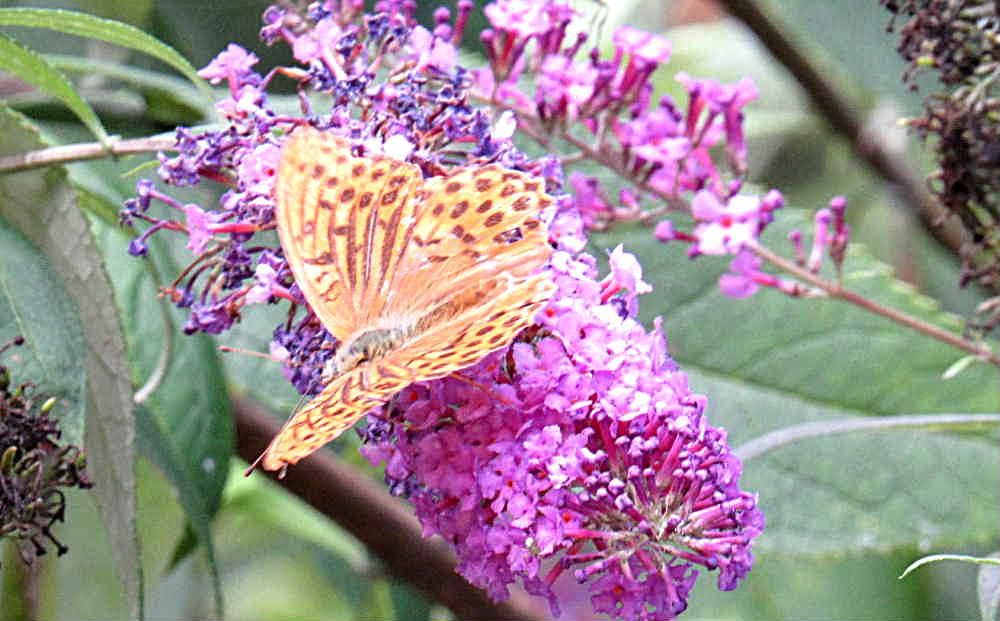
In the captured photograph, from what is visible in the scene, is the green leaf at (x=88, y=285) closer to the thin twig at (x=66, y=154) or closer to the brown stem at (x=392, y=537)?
the thin twig at (x=66, y=154)

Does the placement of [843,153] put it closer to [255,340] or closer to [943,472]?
[943,472]

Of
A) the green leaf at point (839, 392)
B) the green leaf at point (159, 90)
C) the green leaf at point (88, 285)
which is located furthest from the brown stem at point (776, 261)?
the green leaf at point (88, 285)

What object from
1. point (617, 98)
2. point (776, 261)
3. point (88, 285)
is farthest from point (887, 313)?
point (88, 285)

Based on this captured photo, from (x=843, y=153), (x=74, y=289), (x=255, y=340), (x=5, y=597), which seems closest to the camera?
(x=74, y=289)

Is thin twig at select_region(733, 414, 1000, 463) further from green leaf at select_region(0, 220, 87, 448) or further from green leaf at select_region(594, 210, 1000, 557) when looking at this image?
green leaf at select_region(0, 220, 87, 448)

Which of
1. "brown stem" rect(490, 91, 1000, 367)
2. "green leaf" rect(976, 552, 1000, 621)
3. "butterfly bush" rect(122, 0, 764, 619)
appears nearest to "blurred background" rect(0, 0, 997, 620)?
"brown stem" rect(490, 91, 1000, 367)

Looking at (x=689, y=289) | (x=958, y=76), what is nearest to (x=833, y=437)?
(x=689, y=289)
